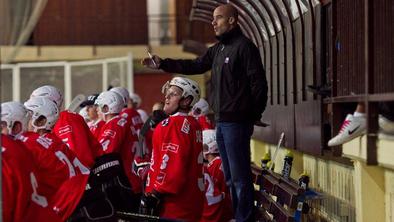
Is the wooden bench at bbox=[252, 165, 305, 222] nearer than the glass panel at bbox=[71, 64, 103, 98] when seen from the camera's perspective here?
Yes

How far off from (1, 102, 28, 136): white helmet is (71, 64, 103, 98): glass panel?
24163mm

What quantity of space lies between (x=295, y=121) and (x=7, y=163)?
460 centimetres

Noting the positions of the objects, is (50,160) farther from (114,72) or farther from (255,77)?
(114,72)

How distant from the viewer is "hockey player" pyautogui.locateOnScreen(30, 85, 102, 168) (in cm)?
934

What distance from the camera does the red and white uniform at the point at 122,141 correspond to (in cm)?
1162

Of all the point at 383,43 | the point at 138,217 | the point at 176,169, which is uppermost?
the point at 383,43

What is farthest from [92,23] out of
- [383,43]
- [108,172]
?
[383,43]

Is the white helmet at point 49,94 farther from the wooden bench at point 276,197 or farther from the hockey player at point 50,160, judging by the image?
the wooden bench at point 276,197

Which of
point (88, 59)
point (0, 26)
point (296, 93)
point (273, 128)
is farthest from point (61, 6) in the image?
point (0, 26)

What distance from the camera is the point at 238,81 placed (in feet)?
26.6

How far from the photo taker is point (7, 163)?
21.9 ft

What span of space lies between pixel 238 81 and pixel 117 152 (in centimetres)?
351

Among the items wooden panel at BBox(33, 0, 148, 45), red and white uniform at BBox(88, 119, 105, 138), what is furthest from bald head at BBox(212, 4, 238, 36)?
wooden panel at BBox(33, 0, 148, 45)

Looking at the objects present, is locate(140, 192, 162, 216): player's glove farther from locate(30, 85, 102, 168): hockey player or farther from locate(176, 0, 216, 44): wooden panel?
locate(176, 0, 216, 44): wooden panel
